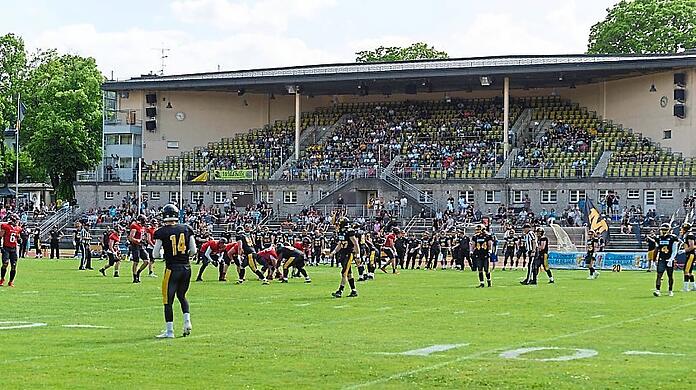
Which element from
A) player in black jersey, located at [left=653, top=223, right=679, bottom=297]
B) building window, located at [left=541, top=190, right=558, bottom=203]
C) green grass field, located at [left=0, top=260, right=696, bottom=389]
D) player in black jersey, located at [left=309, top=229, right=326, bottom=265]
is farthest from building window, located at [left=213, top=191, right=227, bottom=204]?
player in black jersey, located at [left=653, top=223, right=679, bottom=297]

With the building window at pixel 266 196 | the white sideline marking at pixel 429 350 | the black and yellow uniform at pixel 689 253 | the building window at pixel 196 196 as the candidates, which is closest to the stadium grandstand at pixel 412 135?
the building window at pixel 196 196

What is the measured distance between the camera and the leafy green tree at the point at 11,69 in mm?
91875

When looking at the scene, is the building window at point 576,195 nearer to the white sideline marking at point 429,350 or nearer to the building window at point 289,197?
the building window at point 289,197

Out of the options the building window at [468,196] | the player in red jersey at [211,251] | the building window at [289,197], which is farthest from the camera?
the building window at [289,197]

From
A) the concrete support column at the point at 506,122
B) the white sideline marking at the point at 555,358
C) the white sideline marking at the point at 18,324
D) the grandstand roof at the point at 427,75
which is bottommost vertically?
the white sideline marking at the point at 555,358

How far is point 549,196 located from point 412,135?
36.8 ft

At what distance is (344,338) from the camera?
59.7 feet

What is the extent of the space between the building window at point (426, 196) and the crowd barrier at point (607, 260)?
15.5 meters

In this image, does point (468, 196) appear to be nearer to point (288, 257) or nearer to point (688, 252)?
point (288, 257)

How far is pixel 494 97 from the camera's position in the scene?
74688mm

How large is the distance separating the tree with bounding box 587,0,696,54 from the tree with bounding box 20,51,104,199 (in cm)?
3904

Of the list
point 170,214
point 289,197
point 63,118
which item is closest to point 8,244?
point 170,214

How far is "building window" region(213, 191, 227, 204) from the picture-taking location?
7156cm

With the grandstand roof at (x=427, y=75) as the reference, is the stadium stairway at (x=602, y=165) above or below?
below
